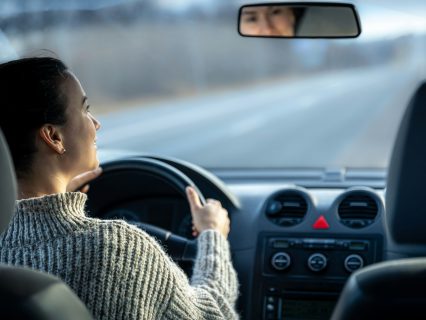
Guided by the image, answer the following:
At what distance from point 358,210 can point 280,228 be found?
410mm

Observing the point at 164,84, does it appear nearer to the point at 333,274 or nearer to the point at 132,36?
the point at 132,36

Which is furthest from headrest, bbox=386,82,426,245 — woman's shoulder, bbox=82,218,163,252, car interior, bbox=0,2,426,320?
woman's shoulder, bbox=82,218,163,252

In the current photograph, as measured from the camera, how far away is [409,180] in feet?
9.42

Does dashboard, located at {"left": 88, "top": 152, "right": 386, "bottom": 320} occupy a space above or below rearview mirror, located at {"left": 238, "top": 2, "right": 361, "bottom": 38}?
below

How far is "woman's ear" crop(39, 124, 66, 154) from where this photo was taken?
2883 millimetres

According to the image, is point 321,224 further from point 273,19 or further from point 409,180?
point 409,180

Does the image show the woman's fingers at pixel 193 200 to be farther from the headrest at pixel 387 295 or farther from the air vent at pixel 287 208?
the headrest at pixel 387 295

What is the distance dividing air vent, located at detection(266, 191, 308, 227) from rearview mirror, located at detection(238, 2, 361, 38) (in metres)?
0.84

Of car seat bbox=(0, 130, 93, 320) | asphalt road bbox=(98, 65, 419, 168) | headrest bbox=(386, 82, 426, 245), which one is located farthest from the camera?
asphalt road bbox=(98, 65, 419, 168)

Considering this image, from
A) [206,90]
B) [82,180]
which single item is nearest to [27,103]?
[82,180]

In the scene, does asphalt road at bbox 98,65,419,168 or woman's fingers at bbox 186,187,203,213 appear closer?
woman's fingers at bbox 186,187,203,213

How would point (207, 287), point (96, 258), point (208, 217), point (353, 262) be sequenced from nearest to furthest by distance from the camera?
point (96, 258) < point (207, 287) < point (208, 217) < point (353, 262)

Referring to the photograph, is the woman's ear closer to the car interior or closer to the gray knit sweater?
the gray knit sweater

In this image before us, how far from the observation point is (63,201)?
9.34ft
